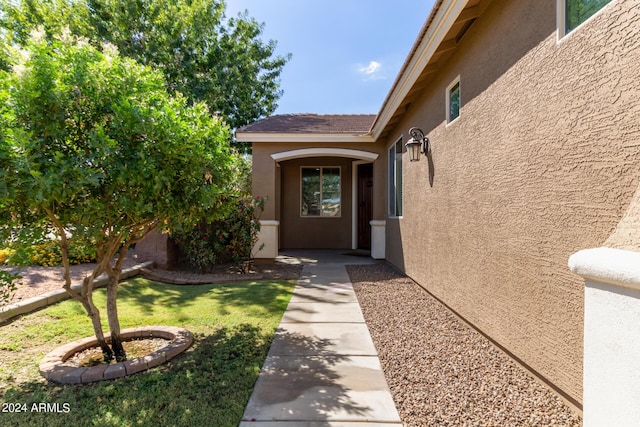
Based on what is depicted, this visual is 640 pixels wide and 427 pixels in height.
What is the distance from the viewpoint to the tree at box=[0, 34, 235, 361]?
2.35 metres

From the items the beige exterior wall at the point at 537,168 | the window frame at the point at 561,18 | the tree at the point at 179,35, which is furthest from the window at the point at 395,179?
the tree at the point at 179,35

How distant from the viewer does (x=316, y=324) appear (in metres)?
4.12

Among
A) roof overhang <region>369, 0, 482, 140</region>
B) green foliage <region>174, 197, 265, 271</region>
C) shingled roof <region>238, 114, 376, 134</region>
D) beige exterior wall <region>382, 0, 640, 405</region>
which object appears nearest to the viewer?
beige exterior wall <region>382, 0, 640, 405</region>

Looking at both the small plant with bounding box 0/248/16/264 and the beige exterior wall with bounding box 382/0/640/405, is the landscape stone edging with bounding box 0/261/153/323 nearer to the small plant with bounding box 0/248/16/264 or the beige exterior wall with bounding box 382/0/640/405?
the small plant with bounding box 0/248/16/264

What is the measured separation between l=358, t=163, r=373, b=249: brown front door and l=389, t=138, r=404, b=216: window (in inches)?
98.6

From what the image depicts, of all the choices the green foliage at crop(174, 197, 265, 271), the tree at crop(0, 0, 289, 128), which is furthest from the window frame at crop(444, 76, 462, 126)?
the tree at crop(0, 0, 289, 128)

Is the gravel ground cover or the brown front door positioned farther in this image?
the brown front door

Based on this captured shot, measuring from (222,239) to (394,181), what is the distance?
13.8 feet

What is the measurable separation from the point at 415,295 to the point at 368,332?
1898 mm

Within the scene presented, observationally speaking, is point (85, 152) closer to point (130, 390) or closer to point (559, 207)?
point (130, 390)

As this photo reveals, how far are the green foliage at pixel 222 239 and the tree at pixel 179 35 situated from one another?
263 inches

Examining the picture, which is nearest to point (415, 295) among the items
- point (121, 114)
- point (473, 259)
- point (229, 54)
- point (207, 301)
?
point (473, 259)

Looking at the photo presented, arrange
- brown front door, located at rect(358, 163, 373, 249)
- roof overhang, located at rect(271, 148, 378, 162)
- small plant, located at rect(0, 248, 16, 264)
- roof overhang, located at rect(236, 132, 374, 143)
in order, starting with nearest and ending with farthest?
1. small plant, located at rect(0, 248, 16, 264)
2. roof overhang, located at rect(236, 132, 374, 143)
3. roof overhang, located at rect(271, 148, 378, 162)
4. brown front door, located at rect(358, 163, 373, 249)

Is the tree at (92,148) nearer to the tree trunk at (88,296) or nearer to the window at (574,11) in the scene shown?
the tree trunk at (88,296)
